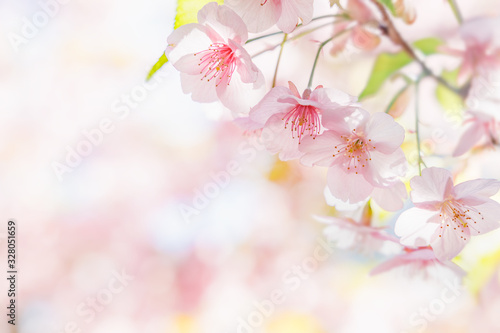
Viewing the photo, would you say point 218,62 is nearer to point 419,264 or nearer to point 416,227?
point 416,227

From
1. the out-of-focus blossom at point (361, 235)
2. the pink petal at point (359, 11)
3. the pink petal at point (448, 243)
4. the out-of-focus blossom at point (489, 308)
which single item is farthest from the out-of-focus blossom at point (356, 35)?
the out-of-focus blossom at point (489, 308)

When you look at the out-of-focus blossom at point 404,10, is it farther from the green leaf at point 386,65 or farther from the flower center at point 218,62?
the flower center at point 218,62

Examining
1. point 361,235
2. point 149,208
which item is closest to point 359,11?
point 361,235

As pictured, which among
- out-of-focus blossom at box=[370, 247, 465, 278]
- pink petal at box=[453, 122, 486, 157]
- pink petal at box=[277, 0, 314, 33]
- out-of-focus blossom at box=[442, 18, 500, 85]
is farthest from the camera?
out-of-focus blossom at box=[442, 18, 500, 85]

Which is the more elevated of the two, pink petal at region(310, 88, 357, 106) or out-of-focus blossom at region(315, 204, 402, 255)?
Result: pink petal at region(310, 88, 357, 106)

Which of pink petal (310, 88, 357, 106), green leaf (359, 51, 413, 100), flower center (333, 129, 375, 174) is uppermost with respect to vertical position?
pink petal (310, 88, 357, 106)

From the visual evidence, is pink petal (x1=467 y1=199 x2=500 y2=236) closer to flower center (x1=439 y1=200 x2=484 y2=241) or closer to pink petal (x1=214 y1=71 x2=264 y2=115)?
flower center (x1=439 y1=200 x2=484 y2=241)

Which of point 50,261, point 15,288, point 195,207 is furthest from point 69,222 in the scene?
point 195,207

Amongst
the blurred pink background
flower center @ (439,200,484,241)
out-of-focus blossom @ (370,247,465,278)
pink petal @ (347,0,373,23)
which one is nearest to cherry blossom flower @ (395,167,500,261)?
flower center @ (439,200,484,241)
